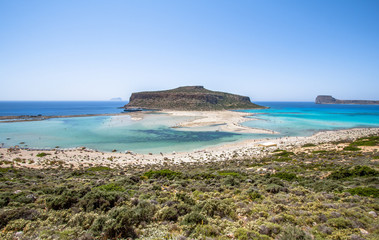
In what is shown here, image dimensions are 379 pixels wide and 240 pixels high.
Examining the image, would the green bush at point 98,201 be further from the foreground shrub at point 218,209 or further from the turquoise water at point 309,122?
the turquoise water at point 309,122

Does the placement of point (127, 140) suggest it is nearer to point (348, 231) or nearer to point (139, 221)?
point (139, 221)

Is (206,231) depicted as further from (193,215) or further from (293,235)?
(293,235)

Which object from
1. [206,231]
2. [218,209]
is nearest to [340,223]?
[218,209]

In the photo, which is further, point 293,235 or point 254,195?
point 254,195

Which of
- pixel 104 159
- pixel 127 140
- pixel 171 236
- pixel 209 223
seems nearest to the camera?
pixel 171 236

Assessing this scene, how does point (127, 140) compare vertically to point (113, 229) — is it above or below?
below

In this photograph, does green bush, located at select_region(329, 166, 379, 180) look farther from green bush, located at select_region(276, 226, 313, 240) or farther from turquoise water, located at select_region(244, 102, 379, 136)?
turquoise water, located at select_region(244, 102, 379, 136)

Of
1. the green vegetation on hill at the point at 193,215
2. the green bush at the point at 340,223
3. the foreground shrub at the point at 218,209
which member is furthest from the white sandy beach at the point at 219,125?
the green bush at the point at 340,223

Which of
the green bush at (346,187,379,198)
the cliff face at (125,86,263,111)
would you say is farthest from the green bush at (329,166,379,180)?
the cliff face at (125,86,263,111)

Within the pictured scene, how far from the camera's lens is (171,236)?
479 centimetres

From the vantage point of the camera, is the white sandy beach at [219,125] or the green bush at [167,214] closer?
the green bush at [167,214]

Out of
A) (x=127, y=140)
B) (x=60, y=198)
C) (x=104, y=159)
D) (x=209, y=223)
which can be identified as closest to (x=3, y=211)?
(x=60, y=198)

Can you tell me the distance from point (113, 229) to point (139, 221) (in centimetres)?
77

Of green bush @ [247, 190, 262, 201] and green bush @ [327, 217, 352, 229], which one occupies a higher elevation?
green bush @ [327, 217, 352, 229]
